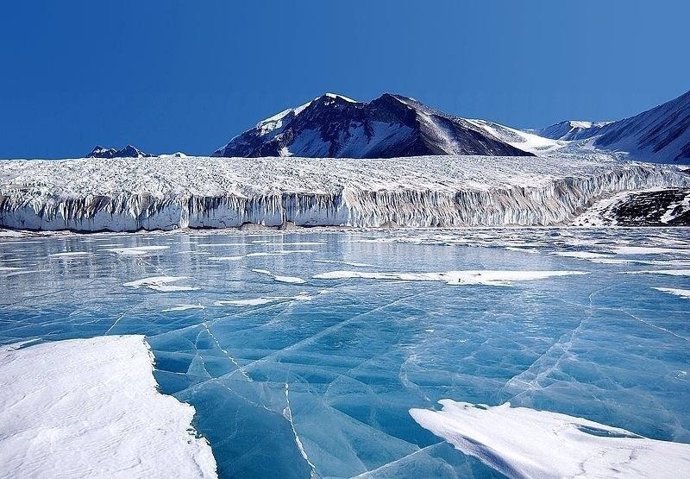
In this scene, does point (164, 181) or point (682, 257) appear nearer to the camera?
point (682, 257)

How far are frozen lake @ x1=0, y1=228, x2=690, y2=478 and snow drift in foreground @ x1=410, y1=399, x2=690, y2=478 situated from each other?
0.49ft

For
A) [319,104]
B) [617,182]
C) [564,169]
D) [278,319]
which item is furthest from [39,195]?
[319,104]

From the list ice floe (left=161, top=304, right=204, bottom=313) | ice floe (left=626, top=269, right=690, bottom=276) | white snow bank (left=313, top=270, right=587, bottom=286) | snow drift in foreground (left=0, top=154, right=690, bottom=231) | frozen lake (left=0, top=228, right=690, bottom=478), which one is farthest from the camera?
snow drift in foreground (left=0, top=154, right=690, bottom=231)

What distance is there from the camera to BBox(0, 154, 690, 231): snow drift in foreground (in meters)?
34.4

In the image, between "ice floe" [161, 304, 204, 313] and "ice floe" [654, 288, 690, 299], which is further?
"ice floe" [654, 288, 690, 299]

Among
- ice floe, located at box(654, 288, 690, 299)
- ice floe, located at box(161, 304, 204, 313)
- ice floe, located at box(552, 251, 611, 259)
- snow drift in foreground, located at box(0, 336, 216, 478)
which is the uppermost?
ice floe, located at box(552, 251, 611, 259)

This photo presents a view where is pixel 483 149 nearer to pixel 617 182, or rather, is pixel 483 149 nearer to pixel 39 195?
pixel 617 182

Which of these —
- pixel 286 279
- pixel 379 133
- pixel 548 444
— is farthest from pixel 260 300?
pixel 379 133

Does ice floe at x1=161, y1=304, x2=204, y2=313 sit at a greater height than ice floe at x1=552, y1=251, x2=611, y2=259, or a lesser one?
lesser

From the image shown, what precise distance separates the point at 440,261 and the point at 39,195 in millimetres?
Result: 32650

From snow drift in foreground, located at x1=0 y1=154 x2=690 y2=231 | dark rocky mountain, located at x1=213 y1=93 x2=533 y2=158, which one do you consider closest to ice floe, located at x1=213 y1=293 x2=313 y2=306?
snow drift in foreground, located at x1=0 y1=154 x2=690 y2=231

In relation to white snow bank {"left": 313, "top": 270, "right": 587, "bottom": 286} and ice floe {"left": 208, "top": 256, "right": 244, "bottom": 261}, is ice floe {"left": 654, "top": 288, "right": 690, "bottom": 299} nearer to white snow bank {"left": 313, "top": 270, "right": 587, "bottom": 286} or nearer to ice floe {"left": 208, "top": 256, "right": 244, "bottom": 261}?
white snow bank {"left": 313, "top": 270, "right": 587, "bottom": 286}

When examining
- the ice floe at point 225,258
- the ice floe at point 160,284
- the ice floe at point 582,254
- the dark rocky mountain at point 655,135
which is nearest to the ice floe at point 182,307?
the ice floe at point 160,284

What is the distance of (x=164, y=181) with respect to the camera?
3791cm
